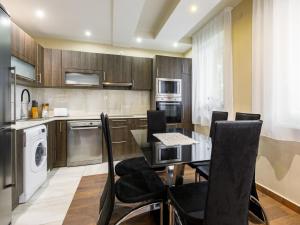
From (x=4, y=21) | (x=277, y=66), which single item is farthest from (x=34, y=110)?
(x=277, y=66)

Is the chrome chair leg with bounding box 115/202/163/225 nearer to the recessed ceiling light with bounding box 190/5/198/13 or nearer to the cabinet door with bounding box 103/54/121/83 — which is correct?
the recessed ceiling light with bounding box 190/5/198/13

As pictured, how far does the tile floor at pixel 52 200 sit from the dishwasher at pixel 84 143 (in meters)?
0.29

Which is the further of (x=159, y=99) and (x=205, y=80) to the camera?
(x=159, y=99)

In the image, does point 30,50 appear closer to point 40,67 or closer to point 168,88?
point 40,67

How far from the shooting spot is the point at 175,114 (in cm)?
397

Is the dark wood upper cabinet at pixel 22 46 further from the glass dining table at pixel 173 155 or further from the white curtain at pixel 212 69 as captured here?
the white curtain at pixel 212 69

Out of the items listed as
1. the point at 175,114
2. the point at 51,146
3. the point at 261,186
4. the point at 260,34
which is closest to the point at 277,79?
the point at 260,34

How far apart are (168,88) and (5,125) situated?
302 centimetres

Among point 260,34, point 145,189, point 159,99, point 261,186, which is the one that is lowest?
point 261,186

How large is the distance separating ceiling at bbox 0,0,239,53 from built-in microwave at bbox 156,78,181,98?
893 millimetres

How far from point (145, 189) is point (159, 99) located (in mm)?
2598

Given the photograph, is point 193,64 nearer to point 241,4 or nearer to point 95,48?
point 241,4

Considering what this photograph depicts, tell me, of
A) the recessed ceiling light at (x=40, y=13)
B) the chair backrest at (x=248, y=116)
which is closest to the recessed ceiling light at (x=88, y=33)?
the recessed ceiling light at (x=40, y=13)

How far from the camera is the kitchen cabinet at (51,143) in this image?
9.23ft
